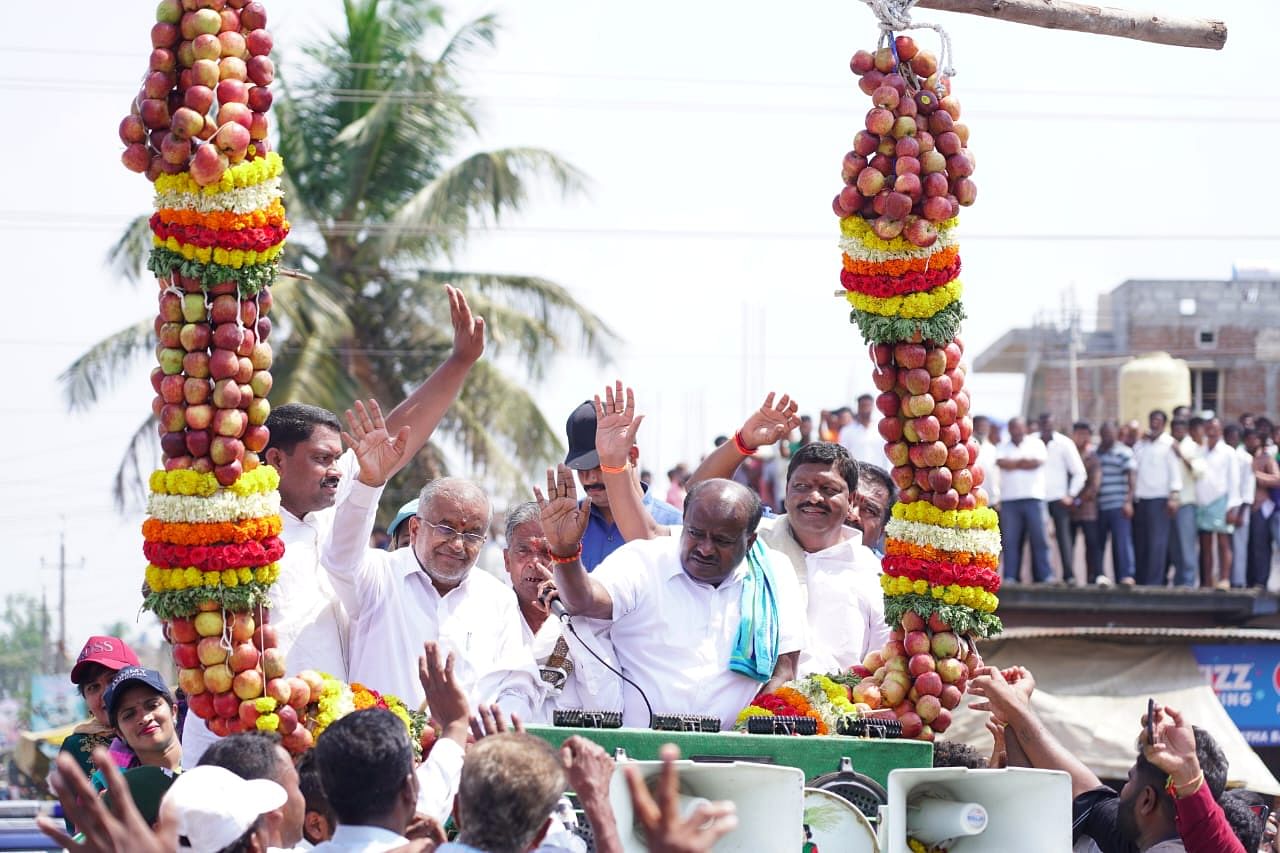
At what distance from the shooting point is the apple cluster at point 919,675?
6.24 m

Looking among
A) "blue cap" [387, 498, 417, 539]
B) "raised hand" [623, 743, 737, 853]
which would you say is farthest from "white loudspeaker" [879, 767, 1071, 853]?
"blue cap" [387, 498, 417, 539]

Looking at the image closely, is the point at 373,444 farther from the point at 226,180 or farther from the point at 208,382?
the point at 226,180

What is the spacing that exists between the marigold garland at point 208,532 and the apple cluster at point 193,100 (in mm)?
1159

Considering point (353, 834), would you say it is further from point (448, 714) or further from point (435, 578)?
point (435, 578)

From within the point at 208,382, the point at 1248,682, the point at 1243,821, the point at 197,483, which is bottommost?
the point at 1248,682

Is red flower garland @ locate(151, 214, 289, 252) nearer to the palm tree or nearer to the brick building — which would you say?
the palm tree

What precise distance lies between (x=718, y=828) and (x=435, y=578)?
2.60 meters

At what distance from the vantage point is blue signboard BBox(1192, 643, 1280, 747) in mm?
15664

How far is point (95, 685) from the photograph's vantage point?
6375 mm

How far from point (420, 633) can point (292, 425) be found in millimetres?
934

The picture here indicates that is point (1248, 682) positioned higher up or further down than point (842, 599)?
further down

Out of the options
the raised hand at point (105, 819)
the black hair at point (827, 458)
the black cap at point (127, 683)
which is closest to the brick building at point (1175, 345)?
the black hair at point (827, 458)

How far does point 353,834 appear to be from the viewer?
408cm

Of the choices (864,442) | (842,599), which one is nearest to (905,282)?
(842,599)
